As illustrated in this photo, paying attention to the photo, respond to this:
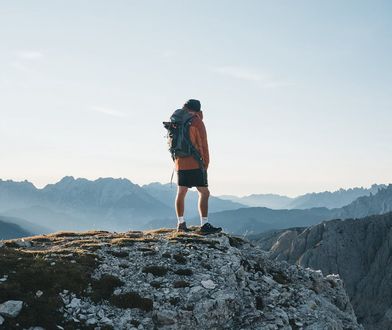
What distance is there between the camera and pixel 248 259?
1839 centimetres

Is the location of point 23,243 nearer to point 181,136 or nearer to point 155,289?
point 155,289

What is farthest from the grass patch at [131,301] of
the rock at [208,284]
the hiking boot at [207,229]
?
the hiking boot at [207,229]

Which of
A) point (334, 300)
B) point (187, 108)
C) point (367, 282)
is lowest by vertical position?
point (367, 282)

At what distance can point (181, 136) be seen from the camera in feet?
61.1

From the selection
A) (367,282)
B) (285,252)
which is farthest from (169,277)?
(285,252)

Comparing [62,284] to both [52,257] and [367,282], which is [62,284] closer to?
[52,257]

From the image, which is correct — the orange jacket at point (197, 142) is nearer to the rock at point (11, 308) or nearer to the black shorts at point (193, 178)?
the black shorts at point (193, 178)

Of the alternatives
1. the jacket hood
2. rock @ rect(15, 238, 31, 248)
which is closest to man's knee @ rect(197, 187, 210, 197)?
the jacket hood

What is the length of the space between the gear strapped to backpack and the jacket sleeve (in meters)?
0.17

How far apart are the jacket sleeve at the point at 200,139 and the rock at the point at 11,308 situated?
10022mm

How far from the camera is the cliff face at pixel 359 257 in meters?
146

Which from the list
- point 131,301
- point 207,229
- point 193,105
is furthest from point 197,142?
point 131,301

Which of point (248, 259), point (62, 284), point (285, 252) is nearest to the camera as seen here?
point (62, 284)

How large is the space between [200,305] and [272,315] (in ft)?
8.89
